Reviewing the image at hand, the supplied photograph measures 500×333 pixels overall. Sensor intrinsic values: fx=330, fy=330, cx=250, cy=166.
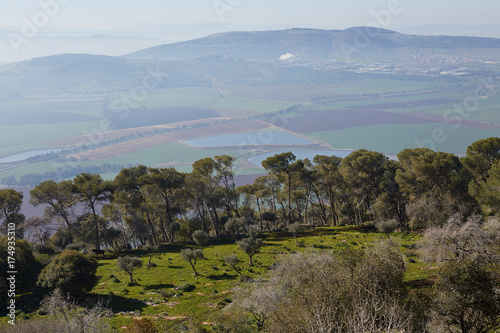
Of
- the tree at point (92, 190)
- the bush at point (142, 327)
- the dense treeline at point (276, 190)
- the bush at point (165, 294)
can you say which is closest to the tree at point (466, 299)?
the bush at point (142, 327)

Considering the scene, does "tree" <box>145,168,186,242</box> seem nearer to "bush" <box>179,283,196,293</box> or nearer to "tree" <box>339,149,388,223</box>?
"bush" <box>179,283,196,293</box>

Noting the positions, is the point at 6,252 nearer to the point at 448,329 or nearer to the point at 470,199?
the point at 448,329

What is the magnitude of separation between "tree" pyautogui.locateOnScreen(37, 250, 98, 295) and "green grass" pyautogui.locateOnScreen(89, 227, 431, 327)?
125 inches

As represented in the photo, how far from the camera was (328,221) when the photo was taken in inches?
Answer: 3132

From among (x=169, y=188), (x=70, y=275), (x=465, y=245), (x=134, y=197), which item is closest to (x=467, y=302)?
(x=465, y=245)

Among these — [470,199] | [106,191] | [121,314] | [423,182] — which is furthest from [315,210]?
[121,314]

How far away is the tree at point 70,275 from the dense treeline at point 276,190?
24.5 metres

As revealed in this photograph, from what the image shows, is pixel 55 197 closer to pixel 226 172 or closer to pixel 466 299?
pixel 226 172

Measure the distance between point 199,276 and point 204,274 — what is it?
78 centimetres

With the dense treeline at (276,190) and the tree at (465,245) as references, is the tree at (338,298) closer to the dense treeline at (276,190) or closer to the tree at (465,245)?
the tree at (465,245)

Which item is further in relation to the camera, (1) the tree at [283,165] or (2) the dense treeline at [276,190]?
(1) the tree at [283,165]

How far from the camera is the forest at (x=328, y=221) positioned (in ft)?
66.5

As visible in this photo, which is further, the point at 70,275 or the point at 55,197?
the point at 55,197

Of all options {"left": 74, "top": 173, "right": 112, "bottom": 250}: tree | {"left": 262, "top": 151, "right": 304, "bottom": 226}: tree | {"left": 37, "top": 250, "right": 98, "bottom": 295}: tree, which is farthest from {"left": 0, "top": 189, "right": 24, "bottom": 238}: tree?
{"left": 262, "top": 151, "right": 304, "bottom": 226}: tree
